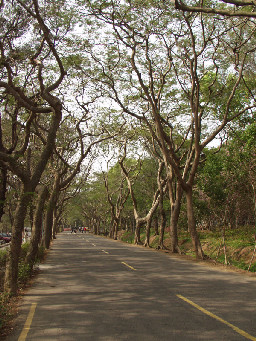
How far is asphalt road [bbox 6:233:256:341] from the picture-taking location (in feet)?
16.9

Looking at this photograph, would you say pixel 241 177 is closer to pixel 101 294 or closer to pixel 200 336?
pixel 101 294

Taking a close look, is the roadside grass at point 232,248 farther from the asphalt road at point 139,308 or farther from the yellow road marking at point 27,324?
the yellow road marking at point 27,324

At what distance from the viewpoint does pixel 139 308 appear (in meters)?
6.65

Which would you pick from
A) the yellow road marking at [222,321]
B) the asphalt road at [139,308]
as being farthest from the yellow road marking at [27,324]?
the yellow road marking at [222,321]

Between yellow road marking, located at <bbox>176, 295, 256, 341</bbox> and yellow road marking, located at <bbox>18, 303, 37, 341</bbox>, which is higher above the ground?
yellow road marking, located at <bbox>176, 295, 256, 341</bbox>

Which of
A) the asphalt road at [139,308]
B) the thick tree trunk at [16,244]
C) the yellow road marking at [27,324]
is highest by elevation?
the thick tree trunk at [16,244]

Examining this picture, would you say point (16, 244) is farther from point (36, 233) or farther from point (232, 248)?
point (232, 248)

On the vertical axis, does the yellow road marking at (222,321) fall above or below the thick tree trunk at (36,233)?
below

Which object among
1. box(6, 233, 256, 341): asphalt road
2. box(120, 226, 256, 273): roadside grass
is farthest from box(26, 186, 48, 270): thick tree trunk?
box(120, 226, 256, 273): roadside grass

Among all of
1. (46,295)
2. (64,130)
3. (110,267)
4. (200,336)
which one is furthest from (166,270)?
(64,130)

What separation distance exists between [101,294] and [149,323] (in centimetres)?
269

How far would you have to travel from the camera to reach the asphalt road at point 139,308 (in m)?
5.15

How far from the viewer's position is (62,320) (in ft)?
19.5

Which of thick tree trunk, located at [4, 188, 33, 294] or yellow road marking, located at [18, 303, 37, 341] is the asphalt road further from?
thick tree trunk, located at [4, 188, 33, 294]
